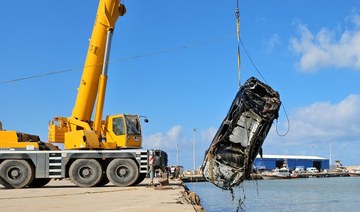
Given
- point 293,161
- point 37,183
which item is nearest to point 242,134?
point 37,183

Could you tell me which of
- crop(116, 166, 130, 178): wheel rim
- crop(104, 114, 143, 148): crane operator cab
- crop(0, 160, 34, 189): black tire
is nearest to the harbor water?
crop(116, 166, 130, 178): wheel rim

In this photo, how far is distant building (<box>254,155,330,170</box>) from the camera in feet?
385

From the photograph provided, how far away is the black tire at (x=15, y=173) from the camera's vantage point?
22.6m

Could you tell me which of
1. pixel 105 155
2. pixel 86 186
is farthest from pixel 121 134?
pixel 86 186

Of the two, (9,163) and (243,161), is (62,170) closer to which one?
(9,163)

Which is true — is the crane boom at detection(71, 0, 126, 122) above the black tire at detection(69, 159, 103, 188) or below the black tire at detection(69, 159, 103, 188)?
above

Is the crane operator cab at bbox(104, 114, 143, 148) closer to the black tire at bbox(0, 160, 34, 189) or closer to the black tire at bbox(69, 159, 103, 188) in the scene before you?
the black tire at bbox(69, 159, 103, 188)

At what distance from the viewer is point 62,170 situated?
2256cm

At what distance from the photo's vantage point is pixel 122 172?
72.9 ft

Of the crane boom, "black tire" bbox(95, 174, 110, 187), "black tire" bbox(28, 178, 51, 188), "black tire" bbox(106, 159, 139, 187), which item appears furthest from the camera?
"black tire" bbox(28, 178, 51, 188)

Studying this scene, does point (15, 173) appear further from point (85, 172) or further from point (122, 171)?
point (122, 171)

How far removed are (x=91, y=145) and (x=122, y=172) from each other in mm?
2027

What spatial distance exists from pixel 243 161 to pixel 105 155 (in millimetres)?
12021

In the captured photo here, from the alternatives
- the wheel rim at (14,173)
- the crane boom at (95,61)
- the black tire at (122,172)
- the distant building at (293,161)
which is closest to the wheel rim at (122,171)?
the black tire at (122,172)
